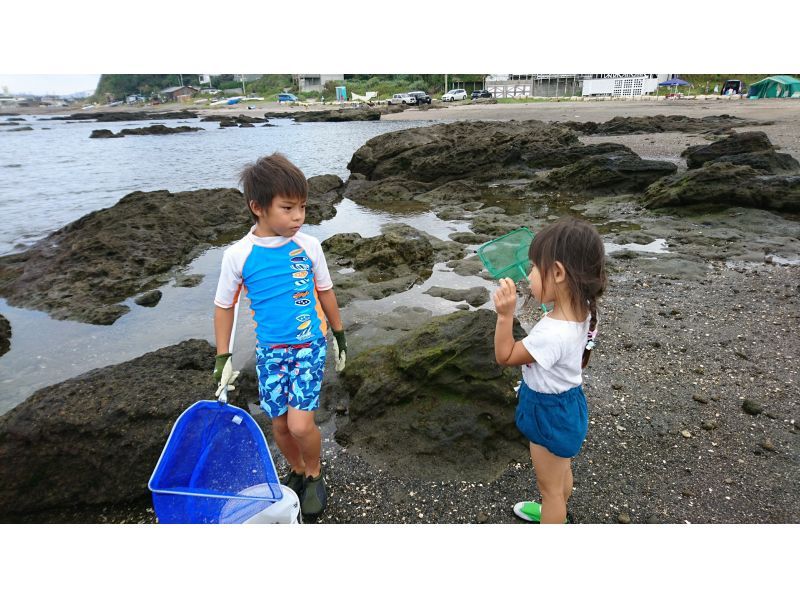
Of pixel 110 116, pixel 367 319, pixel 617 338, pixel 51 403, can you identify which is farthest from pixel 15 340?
pixel 110 116

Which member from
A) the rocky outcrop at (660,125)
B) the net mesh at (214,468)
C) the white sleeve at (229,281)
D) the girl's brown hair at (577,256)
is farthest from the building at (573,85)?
the net mesh at (214,468)

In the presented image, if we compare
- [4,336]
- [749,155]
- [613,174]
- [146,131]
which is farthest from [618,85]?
[4,336]

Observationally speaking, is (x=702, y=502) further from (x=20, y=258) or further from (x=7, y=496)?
(x=20, y=258)

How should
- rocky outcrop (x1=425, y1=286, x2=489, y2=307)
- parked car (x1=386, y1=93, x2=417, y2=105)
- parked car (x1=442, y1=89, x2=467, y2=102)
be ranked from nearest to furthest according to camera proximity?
1. rocky outcrop (x1=425, y1=286, x2=489, y2=307)
2. parked car (x1=442, y1=89, x2=467, y2=102)
3. parked car (x1=386, y1=93, x2=417, y2=105)

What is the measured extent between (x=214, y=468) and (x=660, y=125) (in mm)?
28756

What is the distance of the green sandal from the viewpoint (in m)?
2.87

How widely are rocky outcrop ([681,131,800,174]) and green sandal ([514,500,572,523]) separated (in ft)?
40.8

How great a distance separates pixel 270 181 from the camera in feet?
8.47

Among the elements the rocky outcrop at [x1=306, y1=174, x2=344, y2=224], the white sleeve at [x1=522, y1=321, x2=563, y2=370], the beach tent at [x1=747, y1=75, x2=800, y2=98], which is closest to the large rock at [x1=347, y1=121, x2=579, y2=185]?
the rocky outcrop at [x1=306, y1=174, x2=344, y2=224]

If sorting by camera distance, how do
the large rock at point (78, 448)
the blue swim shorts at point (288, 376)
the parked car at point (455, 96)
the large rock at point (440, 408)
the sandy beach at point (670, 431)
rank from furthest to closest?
the parked car at point (455, 96) < the large rock at point (440, 408) < the large rock at point (78, 448) < the sandy beach at point (670, 431) < the blue swim shorts at point (288, 376)

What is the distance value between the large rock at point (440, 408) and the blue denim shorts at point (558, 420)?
113 cm

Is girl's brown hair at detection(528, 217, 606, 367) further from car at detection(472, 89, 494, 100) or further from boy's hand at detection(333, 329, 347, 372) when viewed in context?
car at detection(472, 89, 494, 100)

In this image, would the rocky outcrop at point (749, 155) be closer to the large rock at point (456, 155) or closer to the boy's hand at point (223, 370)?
the large rock at point (456, 155)

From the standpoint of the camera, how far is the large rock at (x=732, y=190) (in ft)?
32.2
